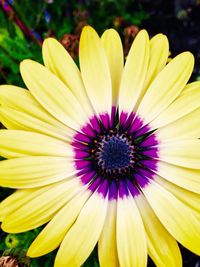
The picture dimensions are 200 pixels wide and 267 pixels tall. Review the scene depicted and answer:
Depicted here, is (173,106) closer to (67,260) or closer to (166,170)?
(166,170)

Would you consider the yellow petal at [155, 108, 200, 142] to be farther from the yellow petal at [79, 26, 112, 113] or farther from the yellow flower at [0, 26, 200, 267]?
the yellow petal at [79, 26, 112, 113]

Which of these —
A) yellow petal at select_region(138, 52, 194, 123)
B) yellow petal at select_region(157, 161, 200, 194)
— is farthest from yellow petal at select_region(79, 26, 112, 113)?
yellow petal at select_region(157, 161, 200, 194)

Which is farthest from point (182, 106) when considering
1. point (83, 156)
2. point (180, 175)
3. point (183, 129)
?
point (83, 156)

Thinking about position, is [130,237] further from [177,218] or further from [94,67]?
[94,67]

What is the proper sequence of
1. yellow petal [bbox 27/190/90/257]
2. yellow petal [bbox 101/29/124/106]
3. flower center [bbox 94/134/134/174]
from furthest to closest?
1. flower center [bbox 94/134/134/174]
2. yellow petal [bbox 101/29/124/106]
3. yellow petal [bbox 27/190/90/257]

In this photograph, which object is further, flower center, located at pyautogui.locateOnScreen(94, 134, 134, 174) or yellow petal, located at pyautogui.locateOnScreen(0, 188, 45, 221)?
flower center, located at pyautogui.locateOnScreen(94, 134, 134, 174)

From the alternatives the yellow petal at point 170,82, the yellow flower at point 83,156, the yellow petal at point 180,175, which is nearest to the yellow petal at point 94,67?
the yellow flower at point 83,156

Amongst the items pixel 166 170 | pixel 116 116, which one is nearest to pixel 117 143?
pixel 116 116

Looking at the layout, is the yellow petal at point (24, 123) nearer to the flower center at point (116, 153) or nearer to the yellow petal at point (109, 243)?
the flower center at point (116, 153)
